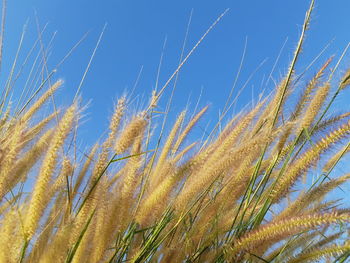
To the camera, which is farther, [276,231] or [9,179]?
[9,179]

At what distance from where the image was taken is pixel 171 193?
1.24 metres

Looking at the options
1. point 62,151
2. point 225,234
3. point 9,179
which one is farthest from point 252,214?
point 9,179

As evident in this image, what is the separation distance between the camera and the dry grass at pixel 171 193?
1.08 m

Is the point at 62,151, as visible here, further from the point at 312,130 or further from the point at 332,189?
the point at 332,189

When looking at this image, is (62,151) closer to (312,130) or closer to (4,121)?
(4,121)

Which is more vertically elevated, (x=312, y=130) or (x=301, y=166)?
(x=312, y=130)

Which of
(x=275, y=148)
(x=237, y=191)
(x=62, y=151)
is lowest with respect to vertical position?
(x=62, y=151)

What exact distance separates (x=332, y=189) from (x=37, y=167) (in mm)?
908

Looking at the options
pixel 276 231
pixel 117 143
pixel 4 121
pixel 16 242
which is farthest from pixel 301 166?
pixel 4 121

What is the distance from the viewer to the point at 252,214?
1227 millimetres

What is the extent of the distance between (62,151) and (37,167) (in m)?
0.15

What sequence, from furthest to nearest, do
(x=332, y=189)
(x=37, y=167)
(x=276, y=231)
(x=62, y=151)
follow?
(x=332, y=189) → (x=37, y=167) → (x=62, y=151) → (x=276, y=231)

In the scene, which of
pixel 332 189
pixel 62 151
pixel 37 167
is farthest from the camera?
pixel 332 189

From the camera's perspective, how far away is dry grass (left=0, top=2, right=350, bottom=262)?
3.54ft
